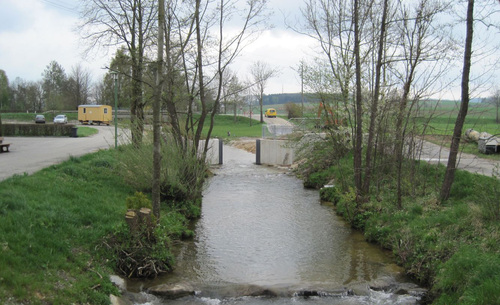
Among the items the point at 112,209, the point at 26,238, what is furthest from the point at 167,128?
the point at 26,238

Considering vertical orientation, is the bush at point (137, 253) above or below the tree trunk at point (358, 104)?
below

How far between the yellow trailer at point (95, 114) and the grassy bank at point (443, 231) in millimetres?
49805

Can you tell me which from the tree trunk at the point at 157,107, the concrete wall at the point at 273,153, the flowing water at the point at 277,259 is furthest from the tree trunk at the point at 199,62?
the concrete wall at the point at 273,153

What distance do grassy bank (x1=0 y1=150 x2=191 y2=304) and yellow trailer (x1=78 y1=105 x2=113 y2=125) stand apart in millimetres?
48248

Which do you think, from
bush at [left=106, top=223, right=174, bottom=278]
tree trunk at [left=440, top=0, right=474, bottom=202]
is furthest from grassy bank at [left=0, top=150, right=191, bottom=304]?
tree trunk at [left=440, top=0, right=474, bottom=202]

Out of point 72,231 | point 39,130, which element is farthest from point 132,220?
point 39,130

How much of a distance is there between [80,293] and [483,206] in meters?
7.68

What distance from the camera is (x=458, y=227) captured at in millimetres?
9086

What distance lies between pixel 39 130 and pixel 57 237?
104ft

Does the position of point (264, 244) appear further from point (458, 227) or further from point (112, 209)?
point (458, 227)

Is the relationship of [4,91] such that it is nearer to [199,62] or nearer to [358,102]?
[199,62]

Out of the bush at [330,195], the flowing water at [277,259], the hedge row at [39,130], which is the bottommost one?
the flowing water at [277,259]

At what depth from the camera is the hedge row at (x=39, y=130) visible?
3566 centimetres

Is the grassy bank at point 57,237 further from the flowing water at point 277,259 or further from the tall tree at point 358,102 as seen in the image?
the tall tree at point 358,102
